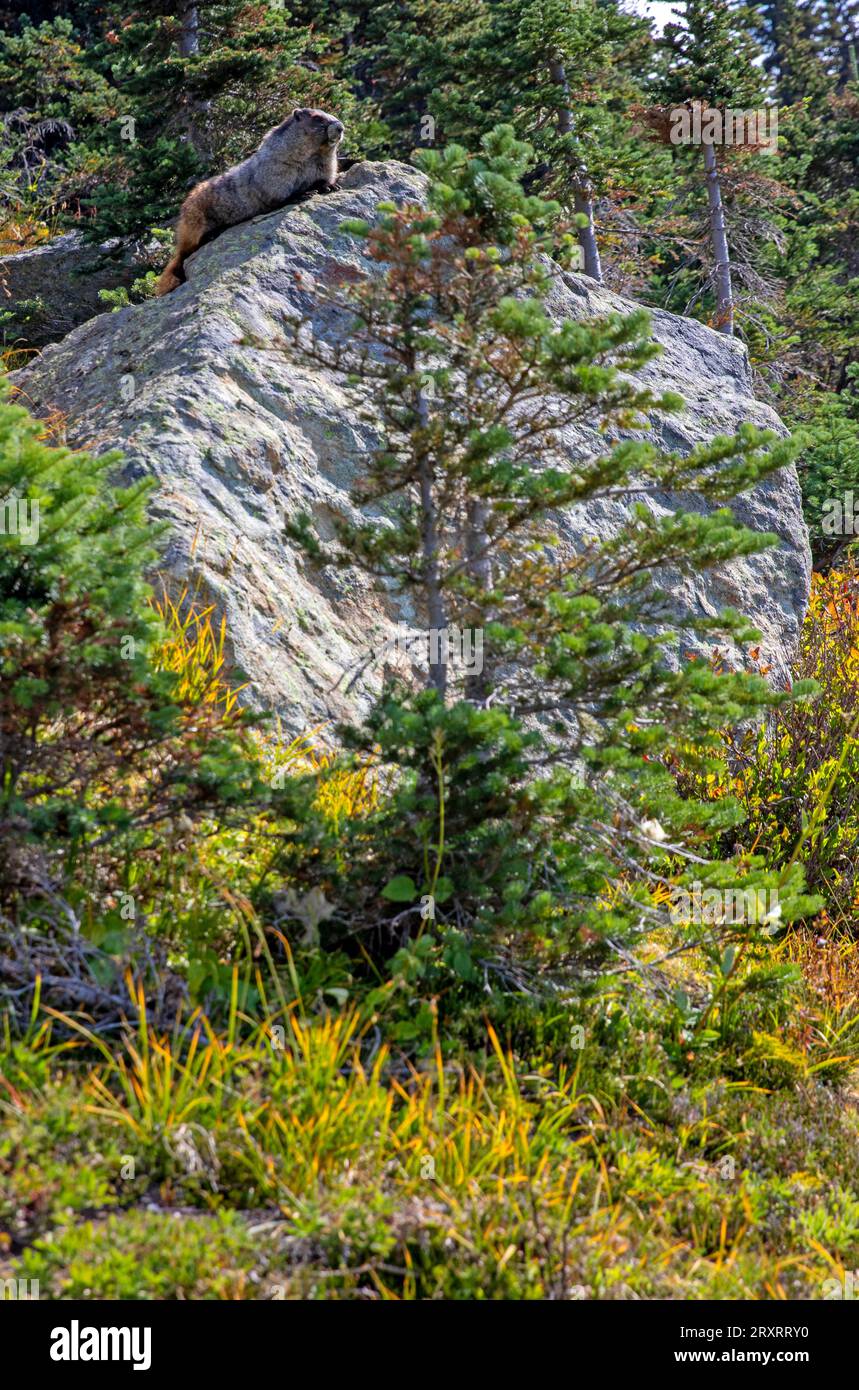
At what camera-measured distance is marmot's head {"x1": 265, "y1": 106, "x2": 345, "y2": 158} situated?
334 inches

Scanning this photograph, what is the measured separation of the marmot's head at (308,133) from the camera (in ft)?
27.8

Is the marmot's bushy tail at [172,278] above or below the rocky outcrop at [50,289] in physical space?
below

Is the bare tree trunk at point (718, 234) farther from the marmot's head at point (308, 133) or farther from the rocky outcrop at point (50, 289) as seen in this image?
the rocky outcrop at point (50, 289)

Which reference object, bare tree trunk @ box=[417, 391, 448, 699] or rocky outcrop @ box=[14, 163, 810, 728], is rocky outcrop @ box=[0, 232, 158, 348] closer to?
rocky outcrop @ box=[14, 163, 810, 728]

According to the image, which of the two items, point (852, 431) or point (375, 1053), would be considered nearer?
point (375, 1053)

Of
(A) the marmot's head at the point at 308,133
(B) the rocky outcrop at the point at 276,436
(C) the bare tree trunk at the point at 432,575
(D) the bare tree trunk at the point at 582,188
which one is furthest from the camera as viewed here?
(D) the bare tree trunk at the point at 582,188

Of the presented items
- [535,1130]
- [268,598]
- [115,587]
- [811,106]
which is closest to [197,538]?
[268,598]

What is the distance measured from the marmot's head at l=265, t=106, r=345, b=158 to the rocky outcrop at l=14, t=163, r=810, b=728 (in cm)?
38

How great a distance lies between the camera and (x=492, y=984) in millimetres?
4473

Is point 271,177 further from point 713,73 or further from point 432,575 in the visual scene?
point 713,73

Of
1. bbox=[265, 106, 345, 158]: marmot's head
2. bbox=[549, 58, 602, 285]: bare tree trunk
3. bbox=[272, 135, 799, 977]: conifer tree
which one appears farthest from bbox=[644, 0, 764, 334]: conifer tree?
bbox=[272, 135, 799, 977]: conifer tree

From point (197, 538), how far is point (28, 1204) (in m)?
3.73

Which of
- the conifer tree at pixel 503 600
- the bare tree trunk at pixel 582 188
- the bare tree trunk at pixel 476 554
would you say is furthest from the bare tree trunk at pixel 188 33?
the bare tree trunk at pixel 476 554
